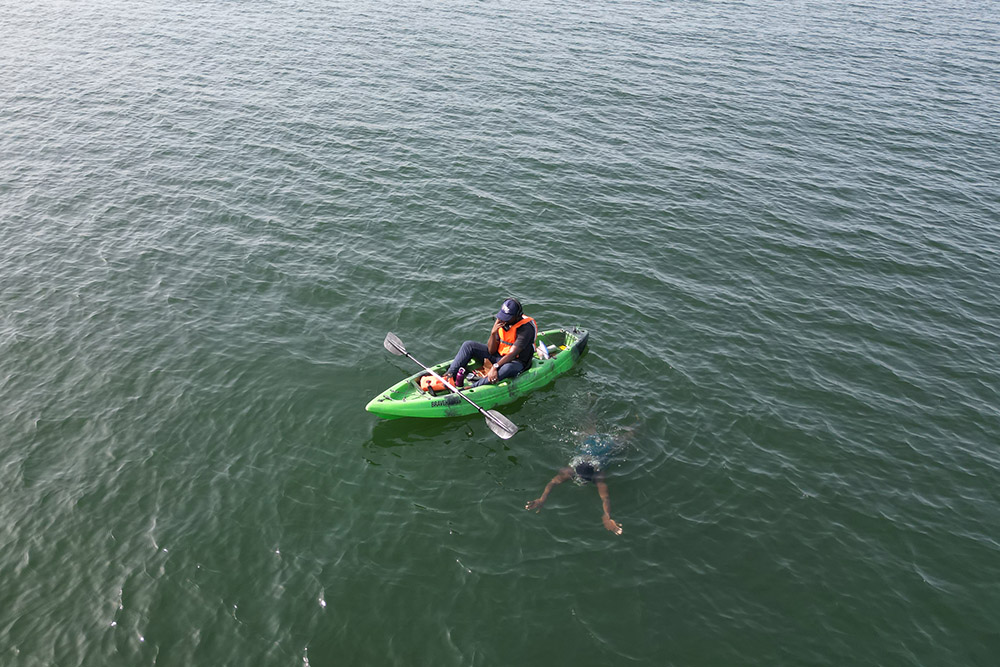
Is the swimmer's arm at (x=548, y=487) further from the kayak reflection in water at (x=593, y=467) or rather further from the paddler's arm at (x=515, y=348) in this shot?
the paddler's arm at (x=515, y=348)

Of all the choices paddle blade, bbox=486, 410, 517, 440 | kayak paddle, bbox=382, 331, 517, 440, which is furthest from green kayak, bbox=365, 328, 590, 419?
paddle blade, bbox=486, 410, 517, 440

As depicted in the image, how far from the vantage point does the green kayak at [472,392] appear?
1784 centimetres

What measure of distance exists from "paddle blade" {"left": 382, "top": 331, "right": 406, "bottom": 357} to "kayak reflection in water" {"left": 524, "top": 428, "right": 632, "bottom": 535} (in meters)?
5.84

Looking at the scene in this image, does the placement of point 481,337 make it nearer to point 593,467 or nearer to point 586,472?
point 593,467

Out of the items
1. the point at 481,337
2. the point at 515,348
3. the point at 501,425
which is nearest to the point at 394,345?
the point at 481,337

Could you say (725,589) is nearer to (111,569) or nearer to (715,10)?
(111,569)

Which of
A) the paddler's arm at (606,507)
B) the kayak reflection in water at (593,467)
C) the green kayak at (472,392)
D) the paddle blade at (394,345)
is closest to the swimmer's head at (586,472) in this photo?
the kayak reflection in water at (593,467)

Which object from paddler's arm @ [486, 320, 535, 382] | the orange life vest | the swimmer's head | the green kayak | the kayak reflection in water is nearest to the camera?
the kayak reflection in water

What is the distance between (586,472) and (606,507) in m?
0.96

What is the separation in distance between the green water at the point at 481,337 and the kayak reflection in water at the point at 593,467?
0.26m

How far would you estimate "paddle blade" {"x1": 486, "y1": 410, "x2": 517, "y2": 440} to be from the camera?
55.4 feet

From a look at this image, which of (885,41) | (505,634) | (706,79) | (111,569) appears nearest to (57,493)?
(111,569)

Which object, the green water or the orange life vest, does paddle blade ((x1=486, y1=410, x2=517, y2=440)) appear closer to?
the green water

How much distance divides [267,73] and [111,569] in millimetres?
33839
